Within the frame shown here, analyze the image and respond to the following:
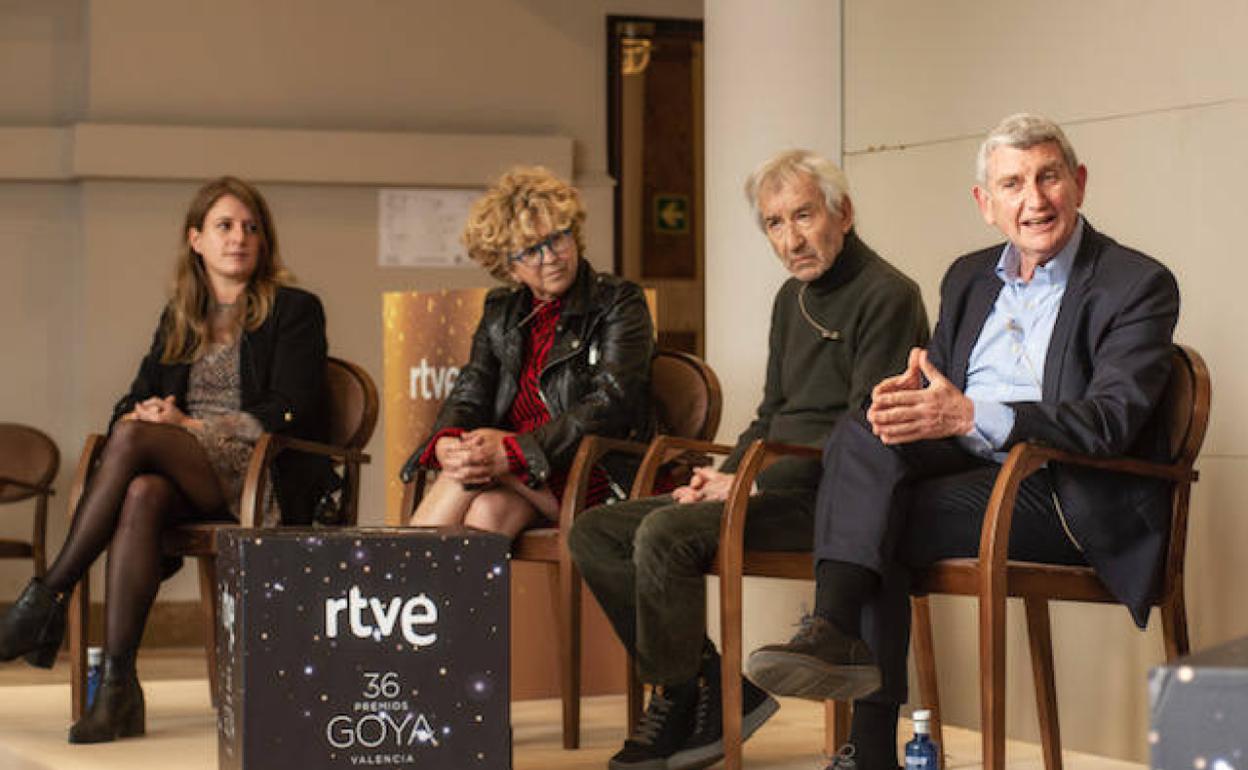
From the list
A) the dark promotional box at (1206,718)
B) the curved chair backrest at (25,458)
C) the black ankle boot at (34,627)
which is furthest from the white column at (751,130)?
the dark promotional box at (1206,718)

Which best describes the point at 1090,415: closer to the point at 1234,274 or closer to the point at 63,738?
the point at 1234,274

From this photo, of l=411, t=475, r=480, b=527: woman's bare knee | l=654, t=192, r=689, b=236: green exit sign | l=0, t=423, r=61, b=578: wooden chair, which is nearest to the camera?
l=411, t=475, r=480, b=527: woman's bare knee

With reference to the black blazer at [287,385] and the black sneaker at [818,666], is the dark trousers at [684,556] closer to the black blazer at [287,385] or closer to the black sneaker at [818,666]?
the black sneaker at [818,666]

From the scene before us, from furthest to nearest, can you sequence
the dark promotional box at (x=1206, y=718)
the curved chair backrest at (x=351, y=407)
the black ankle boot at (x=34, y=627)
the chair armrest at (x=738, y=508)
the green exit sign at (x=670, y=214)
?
the green exit sign at (x=670, y=214) < the curved chair backrest at (x=351, y=407) < the black ankle boot at (x=34, y=627) < the chair armrest at (x=738, y=508) < the dark promotional box at (x=1206, y=718)

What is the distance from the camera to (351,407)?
178 inches

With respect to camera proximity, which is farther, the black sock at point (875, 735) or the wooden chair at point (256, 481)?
the wooden chair at point (256, 481)

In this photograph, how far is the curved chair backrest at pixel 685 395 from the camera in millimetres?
4102

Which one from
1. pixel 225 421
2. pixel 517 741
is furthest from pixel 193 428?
pixel 517 741

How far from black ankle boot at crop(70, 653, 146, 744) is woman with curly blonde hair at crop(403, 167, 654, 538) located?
678 mm

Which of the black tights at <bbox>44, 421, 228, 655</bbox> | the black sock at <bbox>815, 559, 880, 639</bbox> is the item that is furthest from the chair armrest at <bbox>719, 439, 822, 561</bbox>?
the black tights at <bbox>44, 421, 228, 655</bbox>

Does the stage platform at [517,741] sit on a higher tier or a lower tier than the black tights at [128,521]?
lower

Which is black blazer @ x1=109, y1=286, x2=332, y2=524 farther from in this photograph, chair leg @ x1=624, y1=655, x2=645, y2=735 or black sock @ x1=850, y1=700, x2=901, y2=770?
black sock @ x1=850, y1=700, x2=901, y2=770

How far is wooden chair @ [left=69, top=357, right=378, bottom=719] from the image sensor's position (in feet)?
13.4

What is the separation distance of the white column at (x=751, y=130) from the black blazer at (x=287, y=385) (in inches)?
43.6
